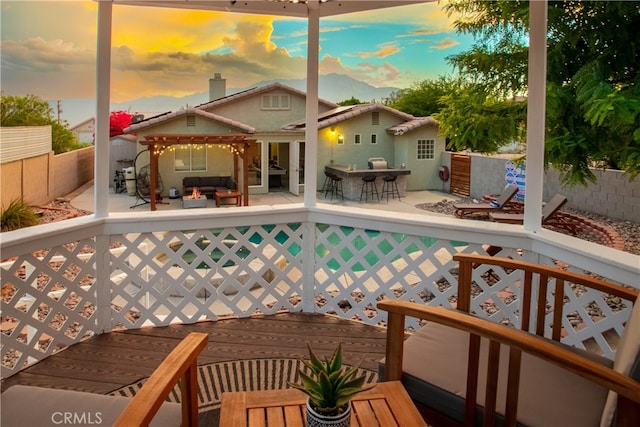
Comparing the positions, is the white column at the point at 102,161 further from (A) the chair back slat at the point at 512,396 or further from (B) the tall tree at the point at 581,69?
(B) the tall tree at the point at 581,69

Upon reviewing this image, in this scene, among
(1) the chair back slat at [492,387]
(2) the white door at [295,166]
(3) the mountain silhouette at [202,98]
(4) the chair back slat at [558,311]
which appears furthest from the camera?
(2) the white door at [295,166]

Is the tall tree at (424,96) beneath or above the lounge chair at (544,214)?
above

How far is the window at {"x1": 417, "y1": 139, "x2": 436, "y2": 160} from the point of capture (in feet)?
11.8

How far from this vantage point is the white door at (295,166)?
3535mm

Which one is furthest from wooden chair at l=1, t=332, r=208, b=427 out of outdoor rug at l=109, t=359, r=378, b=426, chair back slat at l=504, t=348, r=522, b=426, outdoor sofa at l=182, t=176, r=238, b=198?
outdoor sofa at l=182, t=176, r=238, b=198

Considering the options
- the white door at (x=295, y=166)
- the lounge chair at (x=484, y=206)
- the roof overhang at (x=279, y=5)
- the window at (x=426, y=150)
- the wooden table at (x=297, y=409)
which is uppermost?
the roof overhang at (x=279, y=5)

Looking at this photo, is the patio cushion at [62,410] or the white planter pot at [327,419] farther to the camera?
the patio cushion at [62,410]

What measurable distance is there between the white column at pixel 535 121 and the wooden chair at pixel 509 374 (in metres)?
0.89

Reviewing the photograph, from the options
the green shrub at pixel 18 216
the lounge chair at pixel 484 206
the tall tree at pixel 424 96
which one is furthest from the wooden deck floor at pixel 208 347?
the tall tree at pixel 424 96

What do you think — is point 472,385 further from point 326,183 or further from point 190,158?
point 190,158

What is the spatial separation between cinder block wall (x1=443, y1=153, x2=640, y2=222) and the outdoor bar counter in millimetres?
366

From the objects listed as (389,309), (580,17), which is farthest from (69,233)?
(580,17)

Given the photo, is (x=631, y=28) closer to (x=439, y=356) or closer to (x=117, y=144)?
(x=439, y=356)

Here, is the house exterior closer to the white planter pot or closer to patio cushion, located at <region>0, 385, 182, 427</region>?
patio cushion, located at <region>0, 385, 182, 427</region>
